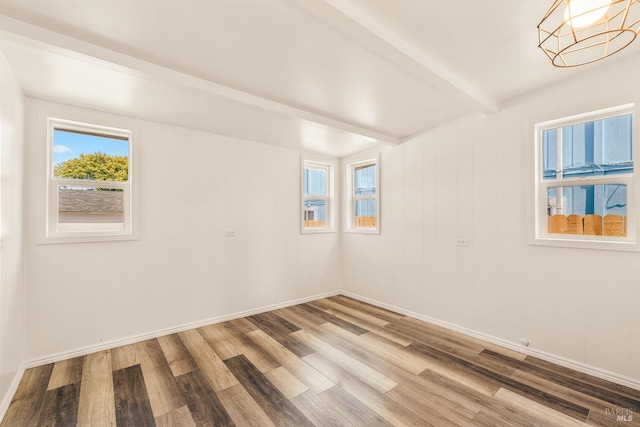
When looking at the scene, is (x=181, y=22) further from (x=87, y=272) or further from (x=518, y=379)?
(x=518, y=379)

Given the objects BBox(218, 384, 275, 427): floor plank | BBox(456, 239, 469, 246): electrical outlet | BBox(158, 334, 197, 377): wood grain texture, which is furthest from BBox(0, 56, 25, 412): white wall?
BBox(456, 239, 469, 246): electrical outlet

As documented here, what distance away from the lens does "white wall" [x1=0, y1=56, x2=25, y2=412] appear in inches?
79.5

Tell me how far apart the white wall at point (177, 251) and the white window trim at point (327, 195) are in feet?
0.35

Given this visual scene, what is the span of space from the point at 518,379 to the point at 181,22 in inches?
146

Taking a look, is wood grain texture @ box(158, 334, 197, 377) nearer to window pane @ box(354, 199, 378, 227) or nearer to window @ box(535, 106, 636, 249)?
window pane @ box(354, 199, 378, 227)

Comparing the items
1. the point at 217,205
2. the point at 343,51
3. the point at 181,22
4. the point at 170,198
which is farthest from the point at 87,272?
the point at 343,51

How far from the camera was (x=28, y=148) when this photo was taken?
2.64 meters

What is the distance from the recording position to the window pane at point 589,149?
8.04ft

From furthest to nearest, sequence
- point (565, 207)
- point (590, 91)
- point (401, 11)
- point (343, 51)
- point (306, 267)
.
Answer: point (306, 267) → point (565, 207) → point (590, 91) → point (343, 51) → point (401, 11)

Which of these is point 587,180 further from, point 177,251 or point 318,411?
point 177,251

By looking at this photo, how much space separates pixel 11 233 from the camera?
7.25 feet

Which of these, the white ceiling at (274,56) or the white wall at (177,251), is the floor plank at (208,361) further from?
the white ceiling at (274,56)

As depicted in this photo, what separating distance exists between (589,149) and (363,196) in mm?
2791

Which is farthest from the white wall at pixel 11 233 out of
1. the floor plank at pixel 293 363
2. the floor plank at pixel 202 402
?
the floor plank at pixel 293 363
